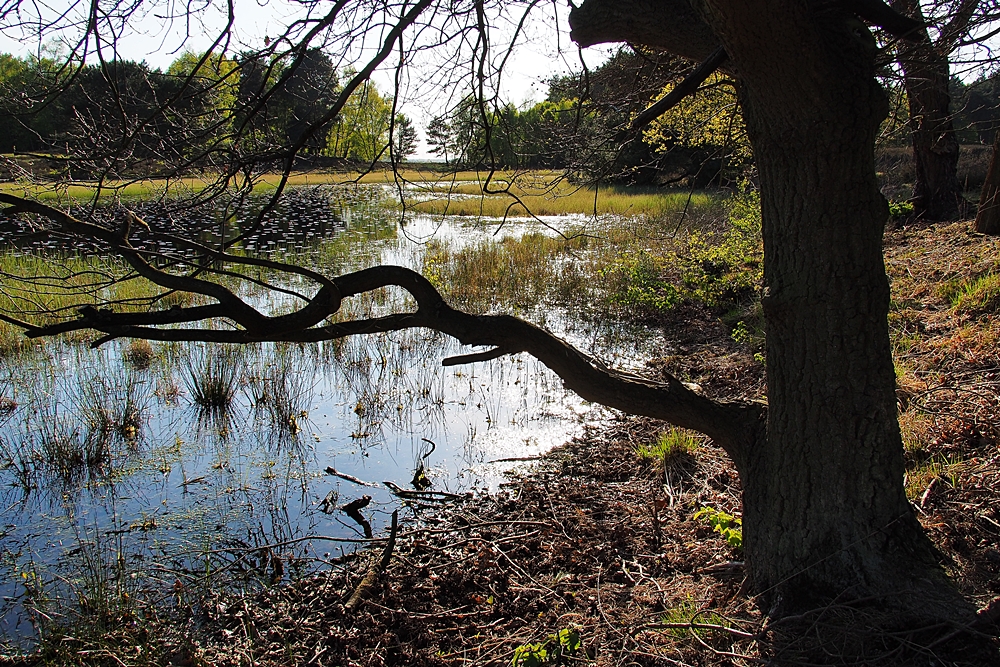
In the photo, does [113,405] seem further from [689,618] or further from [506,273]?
[506,273]

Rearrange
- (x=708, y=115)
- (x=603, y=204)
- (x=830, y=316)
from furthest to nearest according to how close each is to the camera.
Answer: (x=603, y=204), (x=708, y=115), (x=830, y=316)

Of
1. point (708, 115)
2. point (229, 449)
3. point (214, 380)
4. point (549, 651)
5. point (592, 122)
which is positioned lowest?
point (229, 449)

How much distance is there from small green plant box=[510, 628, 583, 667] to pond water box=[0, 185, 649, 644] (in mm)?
1945

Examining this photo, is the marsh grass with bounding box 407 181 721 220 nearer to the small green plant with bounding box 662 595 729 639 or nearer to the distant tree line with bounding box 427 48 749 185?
the distant tree line with bounding box 427 48 749 185

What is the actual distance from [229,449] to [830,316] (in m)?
5.54

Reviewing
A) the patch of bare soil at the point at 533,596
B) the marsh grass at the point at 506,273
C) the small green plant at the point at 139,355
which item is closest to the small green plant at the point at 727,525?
the patch of bare soil at the point at 533,596

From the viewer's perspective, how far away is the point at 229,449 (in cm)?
664

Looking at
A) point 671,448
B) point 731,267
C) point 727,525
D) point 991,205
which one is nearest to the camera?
point 727,525

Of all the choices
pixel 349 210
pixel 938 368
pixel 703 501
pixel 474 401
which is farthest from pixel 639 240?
pixel 349 210

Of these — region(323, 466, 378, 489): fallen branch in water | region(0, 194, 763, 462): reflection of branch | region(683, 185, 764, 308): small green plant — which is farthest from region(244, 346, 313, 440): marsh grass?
region(683, 185, 764, 308): small green plant

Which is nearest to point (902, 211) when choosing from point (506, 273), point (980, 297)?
point (980, 297)

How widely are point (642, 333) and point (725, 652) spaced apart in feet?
25.5

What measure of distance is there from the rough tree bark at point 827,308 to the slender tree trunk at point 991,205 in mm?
7145

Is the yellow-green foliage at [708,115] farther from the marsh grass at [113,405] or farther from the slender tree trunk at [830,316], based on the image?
the marsh grass at [113,405]
